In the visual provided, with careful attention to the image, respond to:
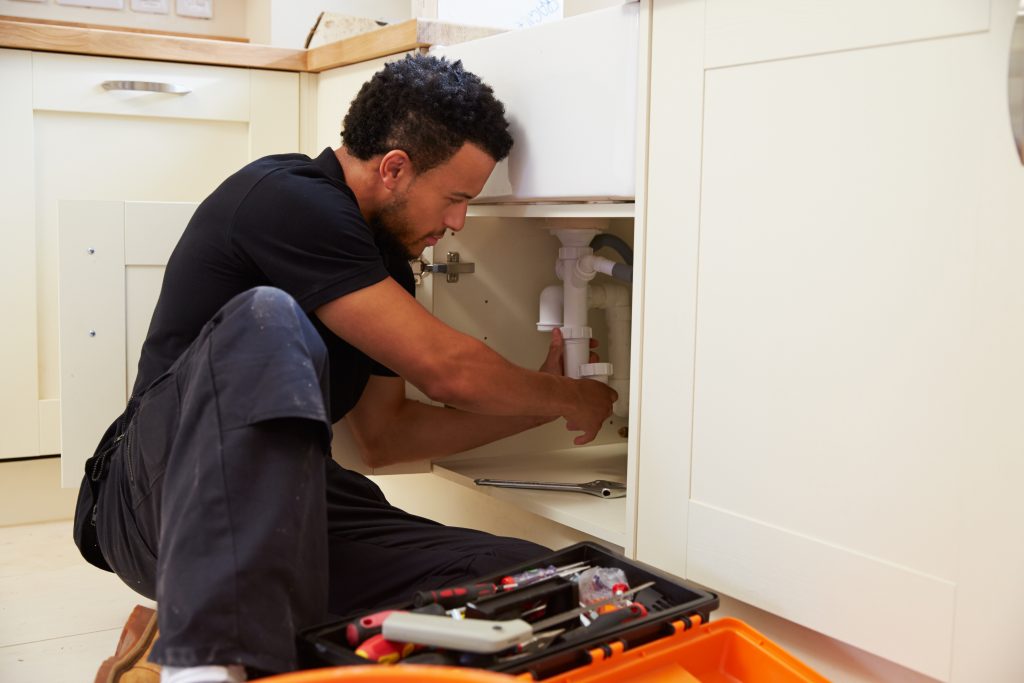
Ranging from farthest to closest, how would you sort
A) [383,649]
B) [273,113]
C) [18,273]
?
1. [273,113]
2. [18,273]
3. [383,649]

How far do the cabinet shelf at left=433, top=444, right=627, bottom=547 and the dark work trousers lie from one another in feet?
1.44

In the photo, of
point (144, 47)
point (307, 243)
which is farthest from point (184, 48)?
point (307, 243)

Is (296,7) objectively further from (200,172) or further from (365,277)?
(365,277)

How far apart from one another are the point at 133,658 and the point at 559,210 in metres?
0.80

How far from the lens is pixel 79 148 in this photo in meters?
1.89

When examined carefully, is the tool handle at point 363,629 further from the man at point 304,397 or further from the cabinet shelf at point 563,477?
→ the cabinet shelf at point 563,477

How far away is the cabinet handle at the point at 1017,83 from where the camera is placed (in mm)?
741

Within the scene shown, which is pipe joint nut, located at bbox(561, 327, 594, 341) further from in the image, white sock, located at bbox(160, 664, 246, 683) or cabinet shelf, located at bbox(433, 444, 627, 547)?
white sock, located at bbox(160, 664, 246, 683)

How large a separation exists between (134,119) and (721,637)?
1.48m

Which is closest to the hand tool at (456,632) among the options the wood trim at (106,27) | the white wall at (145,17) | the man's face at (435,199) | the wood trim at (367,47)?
the man's face at (435,199)

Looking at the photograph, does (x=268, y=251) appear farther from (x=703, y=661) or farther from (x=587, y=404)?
(x=703, y=661)

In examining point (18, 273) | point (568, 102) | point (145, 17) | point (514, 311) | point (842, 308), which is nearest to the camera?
point (842, 308)

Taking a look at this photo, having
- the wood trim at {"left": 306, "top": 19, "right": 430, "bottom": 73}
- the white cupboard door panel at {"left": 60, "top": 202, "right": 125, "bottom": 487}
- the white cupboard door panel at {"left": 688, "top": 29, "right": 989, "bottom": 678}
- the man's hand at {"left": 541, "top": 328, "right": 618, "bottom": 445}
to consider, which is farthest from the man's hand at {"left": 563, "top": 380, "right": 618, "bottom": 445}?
the white cupboard door panel at {"left": 60, "top": 202, "right": 125, "bottom": 487}

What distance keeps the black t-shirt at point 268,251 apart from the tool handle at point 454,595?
400 mm
